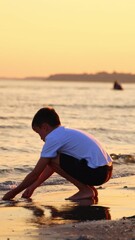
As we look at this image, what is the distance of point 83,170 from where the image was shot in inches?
350

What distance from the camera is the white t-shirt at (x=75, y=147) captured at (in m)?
8.70

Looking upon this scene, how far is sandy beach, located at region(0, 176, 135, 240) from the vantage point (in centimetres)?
692

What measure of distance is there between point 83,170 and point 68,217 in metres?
1.02

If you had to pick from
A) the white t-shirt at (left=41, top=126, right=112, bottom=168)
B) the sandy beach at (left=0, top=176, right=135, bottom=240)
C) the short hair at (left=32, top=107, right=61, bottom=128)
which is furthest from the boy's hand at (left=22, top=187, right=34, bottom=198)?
the short hair at (left=32, top=107, right=61, bottom=128)

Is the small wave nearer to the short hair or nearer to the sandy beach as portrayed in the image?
the sandy beach

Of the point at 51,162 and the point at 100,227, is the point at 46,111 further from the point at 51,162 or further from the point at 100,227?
the point at 100,227

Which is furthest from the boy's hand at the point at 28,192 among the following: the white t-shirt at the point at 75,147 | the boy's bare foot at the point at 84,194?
the white t-shirt at the point at 75,147

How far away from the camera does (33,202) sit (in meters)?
9.22

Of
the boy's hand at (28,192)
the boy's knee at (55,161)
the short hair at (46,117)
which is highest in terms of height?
the short hair at (46,117)

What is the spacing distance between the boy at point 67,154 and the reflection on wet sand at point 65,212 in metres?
0.25

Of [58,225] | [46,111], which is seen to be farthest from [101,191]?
[58,225]

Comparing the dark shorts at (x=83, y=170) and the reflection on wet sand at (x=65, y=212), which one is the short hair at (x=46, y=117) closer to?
the dark shorts at (x=83, y=170)

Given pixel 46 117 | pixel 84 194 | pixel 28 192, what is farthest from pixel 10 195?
pixel 46 117

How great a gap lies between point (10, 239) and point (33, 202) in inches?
94.7
